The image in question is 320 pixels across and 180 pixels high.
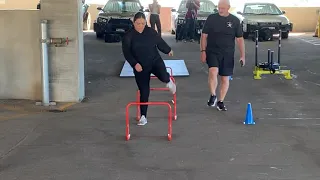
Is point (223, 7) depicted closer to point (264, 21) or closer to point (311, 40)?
point (264, 21)

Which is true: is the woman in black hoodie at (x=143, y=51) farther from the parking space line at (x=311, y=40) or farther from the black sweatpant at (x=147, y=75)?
the parking space line at (x=311, y=40)

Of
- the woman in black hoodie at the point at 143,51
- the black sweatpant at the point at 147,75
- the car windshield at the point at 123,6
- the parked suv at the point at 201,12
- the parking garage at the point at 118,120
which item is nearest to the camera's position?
the parking garage at the point at 118,120

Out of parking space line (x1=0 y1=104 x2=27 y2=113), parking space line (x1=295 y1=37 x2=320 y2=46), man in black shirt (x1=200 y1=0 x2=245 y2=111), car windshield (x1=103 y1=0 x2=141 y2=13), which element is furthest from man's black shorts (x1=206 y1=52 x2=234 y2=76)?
car windshield (x1=103 y1=0 x2=141 y2=13)

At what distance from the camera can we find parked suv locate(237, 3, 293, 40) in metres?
21.5

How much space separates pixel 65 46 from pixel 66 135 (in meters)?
2.82

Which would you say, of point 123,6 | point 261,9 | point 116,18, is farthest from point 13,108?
point 261,9

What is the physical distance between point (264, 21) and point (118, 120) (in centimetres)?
1409

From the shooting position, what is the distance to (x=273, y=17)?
862 inches

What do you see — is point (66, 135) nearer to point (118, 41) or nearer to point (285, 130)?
point (285, 130)

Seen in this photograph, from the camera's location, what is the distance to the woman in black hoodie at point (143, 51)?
785cm

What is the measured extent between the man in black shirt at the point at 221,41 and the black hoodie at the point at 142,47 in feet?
4.35

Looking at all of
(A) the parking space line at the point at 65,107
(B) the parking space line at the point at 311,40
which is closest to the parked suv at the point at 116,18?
(B) the parking space line at the point at 311,40

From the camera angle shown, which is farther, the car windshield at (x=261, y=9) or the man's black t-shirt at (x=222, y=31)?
the car windshield at (x=261, y=9)

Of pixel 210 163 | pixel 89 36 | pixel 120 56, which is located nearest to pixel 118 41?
pixel 89 36
